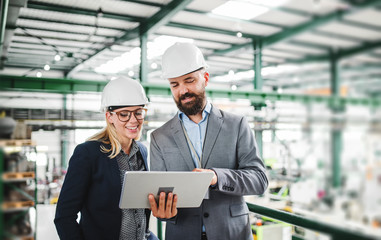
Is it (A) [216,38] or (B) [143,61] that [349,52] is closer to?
(B) [143,61]

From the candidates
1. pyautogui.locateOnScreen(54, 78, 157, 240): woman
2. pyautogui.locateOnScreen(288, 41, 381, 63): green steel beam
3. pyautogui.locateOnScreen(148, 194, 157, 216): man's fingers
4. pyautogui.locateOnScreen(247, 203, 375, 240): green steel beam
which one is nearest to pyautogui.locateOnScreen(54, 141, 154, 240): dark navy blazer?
pyautogui.locateOnScreen(54, 78, 157, 240): woman

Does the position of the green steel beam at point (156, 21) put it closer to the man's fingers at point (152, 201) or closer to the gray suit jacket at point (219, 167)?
the gray suit jacket at point (219, 167)

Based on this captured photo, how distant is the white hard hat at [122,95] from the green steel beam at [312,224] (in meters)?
1.07

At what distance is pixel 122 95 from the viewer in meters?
2.00

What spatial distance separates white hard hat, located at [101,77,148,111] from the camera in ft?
6.55

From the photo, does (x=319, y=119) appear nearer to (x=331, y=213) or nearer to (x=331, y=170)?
(x=331, y=170)

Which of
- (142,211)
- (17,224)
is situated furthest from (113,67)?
(17,224)

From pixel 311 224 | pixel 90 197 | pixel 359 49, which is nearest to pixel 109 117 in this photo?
pixel 90 197

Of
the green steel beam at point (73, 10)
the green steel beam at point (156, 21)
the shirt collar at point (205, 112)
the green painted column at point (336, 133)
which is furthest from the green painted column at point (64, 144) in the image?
the green painted column at point (336, 133)

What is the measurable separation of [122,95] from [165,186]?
2.38 feet

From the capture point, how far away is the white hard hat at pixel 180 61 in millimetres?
1780

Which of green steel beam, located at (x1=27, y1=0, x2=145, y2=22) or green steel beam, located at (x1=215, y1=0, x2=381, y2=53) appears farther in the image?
green steel beam, located at (x1=27, y1=0, x2=145, y2=22)

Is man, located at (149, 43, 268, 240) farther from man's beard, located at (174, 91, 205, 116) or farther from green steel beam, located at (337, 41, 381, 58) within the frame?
green steel beam, located at (337, 41, 381, 58)

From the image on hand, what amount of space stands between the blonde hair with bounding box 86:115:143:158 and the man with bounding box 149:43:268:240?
0.79ft
